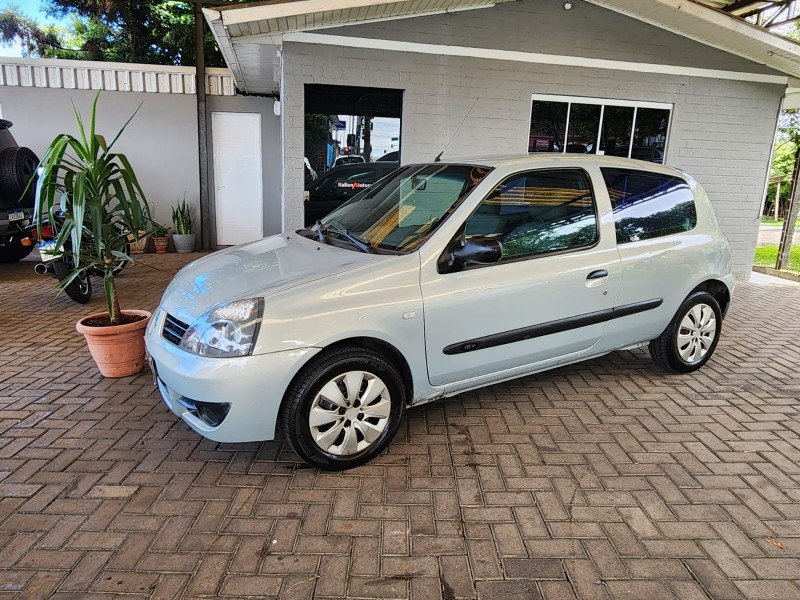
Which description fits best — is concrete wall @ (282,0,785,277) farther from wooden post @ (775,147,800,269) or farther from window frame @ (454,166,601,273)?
window frame @ (454,166,601,273)

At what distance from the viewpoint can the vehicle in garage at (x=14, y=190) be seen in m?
7.41

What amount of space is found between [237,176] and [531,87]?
598cm

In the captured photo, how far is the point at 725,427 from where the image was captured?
359 cm

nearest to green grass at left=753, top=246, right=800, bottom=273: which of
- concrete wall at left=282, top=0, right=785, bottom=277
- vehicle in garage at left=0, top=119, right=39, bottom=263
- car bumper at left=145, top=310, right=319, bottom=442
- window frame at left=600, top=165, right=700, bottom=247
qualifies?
concrete wall at left=282, top=0, right=785, bottom=277

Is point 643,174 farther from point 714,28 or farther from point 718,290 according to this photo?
point 714,28

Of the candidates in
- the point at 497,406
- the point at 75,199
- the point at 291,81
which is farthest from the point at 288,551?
the point at 291,81

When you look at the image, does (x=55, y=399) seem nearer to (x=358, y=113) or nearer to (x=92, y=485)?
(x=92, y=485)

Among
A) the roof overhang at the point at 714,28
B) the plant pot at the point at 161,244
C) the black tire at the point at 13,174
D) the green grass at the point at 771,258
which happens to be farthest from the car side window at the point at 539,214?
the green grass at the point at 771,258

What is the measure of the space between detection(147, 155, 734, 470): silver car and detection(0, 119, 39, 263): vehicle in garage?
553 centimetres

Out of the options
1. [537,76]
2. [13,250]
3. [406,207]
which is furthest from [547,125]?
[13,250]

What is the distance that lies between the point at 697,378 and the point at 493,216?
2.43m

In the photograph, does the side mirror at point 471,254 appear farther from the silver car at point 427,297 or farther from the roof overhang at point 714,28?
the roof overhang at point 714,28

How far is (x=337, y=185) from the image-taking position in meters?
7.02

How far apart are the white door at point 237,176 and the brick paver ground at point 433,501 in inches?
270
